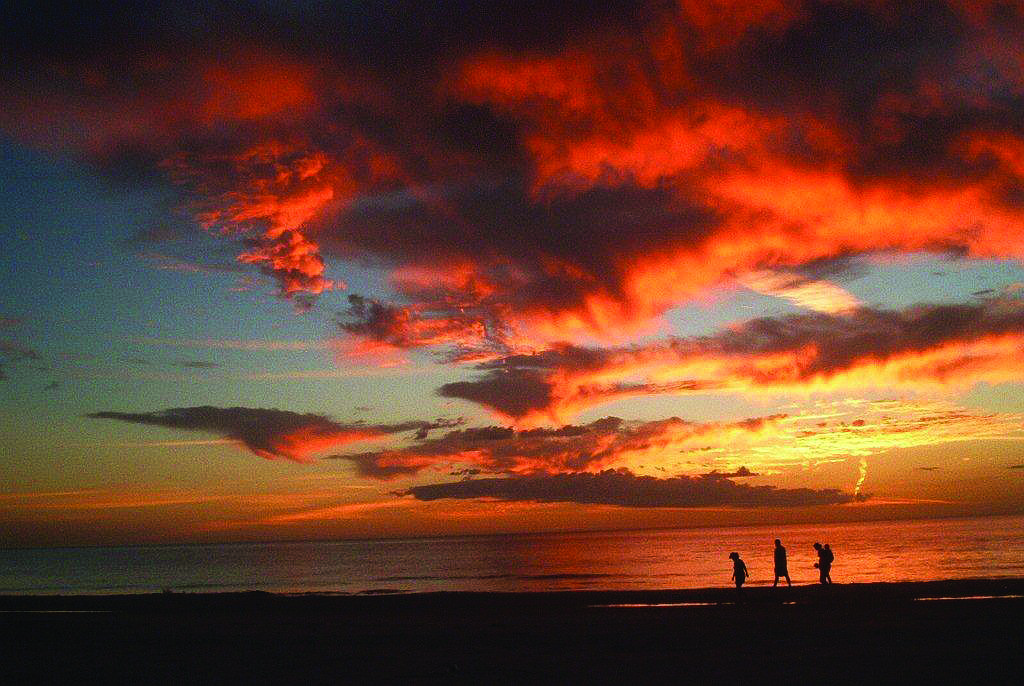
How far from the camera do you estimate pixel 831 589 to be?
34.1 meters

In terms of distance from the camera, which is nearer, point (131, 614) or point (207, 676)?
point (207, 676)

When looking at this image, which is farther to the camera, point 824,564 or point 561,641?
point 824,564

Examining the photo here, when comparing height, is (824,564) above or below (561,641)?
above

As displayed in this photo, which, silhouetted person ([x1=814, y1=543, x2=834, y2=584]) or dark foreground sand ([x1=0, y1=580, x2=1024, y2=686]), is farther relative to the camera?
silhouetted person ([x1=814, y1=543, x2=834, y2=584])

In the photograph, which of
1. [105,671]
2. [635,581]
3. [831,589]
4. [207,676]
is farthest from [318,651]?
[635,581]

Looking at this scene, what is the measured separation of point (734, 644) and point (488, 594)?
22.1 m

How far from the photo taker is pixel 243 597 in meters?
42.9

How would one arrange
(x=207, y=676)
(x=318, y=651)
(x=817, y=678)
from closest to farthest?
(x=817, y=678)
(x=207, y=676)
(x=318, y=651)

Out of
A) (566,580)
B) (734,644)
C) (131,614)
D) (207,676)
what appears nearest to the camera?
(207,676)

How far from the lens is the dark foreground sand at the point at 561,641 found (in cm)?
1745

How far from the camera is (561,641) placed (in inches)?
882

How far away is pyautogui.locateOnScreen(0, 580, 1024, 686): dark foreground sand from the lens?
17453 mm

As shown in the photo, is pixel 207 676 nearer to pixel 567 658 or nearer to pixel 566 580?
pixel 567 658

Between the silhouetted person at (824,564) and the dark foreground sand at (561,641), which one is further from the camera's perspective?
the silhouetted person at (824,564)
